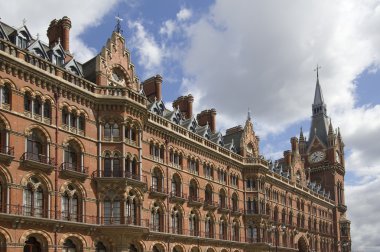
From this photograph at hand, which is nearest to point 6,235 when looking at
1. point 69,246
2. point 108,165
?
point 69,246

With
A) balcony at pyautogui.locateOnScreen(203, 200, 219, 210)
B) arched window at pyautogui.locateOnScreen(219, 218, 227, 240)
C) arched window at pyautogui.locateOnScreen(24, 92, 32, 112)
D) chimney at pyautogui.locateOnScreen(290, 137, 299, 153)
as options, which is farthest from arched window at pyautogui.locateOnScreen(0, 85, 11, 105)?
chimney at pyautogui.locateOnScreen(290, 137, 299, 153)

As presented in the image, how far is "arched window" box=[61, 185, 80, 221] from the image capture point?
44.3m

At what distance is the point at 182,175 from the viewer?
60.6 meters

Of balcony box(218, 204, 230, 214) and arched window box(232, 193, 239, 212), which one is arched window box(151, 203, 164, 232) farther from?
arched window box(232, 193, 239, 212)

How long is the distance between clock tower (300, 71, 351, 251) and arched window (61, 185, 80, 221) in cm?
7408

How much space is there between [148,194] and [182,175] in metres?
7.53

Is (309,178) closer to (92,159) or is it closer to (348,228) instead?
(348,228)

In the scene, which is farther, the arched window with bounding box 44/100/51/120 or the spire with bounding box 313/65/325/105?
the spire with bounding box 313/65/325/105

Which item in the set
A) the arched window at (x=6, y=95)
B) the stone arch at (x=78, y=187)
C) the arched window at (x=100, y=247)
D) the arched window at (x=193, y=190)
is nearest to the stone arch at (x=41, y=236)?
the stone arch at (x=78, y=187)

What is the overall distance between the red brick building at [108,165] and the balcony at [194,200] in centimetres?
15

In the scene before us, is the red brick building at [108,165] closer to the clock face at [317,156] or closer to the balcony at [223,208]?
the balcony at [223,208]

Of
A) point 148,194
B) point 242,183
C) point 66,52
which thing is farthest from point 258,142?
point 66,52

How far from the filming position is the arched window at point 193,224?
Result: 61.1 m

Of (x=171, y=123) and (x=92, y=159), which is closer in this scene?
(x=92, y=159)
